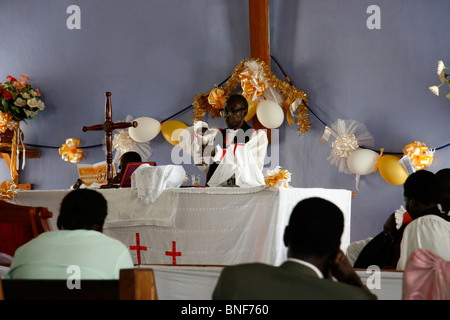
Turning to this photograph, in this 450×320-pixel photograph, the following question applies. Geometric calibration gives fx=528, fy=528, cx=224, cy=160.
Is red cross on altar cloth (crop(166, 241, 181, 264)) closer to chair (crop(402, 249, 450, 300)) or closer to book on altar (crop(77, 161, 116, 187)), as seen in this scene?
book on altar (crop(77, 161, 116, 187))

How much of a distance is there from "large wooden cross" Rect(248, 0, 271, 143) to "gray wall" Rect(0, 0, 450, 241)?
0.90ft

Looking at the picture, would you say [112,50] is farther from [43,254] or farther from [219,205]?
[43,254]

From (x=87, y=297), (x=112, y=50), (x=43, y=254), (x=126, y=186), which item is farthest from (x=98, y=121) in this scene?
(x=87, y=297)

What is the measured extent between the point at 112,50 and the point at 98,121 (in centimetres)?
94

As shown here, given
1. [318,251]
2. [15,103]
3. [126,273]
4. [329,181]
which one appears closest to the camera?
[126,273]

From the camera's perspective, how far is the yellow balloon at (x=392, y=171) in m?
4.55

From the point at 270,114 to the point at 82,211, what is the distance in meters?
3.67

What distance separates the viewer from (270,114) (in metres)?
5.55

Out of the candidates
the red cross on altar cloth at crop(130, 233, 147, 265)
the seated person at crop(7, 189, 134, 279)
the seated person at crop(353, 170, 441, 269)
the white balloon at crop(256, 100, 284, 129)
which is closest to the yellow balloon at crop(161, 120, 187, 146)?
the white balloon at crop(256, 100, 284, 129)

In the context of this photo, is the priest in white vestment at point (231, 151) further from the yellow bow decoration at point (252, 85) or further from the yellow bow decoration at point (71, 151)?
the yellow bow decoration at point (71, 151)

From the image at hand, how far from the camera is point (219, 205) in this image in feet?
12.2

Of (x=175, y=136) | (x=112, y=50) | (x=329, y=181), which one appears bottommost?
(x=329, y=181)

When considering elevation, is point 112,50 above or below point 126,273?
above

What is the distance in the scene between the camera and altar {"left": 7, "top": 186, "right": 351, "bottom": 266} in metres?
3.57
